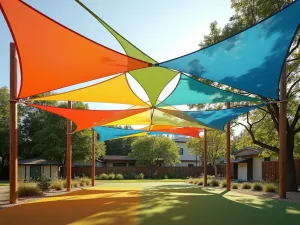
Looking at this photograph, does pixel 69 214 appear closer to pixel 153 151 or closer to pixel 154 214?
pixel 154 214

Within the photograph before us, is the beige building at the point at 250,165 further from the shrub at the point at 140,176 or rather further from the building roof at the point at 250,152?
the shrub at the point at 140,176

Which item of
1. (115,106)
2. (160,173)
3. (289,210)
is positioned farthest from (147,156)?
(289,210)

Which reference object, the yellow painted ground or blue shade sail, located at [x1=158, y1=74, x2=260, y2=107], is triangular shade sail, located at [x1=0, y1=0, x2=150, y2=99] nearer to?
blue shade sail, located at [x1=158, y1=74, x2=260, y2=107]

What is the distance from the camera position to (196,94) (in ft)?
33.3

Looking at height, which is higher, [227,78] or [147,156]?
[227,78]

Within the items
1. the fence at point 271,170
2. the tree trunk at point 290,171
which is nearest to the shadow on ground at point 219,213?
the tree trunk at point 290,171

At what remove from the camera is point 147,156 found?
112 feet

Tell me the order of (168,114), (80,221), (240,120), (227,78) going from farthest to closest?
1. (240,120)
2. (168,114)
3. (227,78)
4. (80,221)

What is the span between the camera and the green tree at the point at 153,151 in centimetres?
3412

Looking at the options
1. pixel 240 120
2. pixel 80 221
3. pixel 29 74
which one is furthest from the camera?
pixel 240 120

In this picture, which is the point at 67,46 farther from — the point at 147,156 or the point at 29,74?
the point at 147,156

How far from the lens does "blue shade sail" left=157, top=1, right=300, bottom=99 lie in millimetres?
6207

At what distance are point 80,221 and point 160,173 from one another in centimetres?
2759

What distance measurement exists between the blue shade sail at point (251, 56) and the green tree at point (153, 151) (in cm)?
2629
